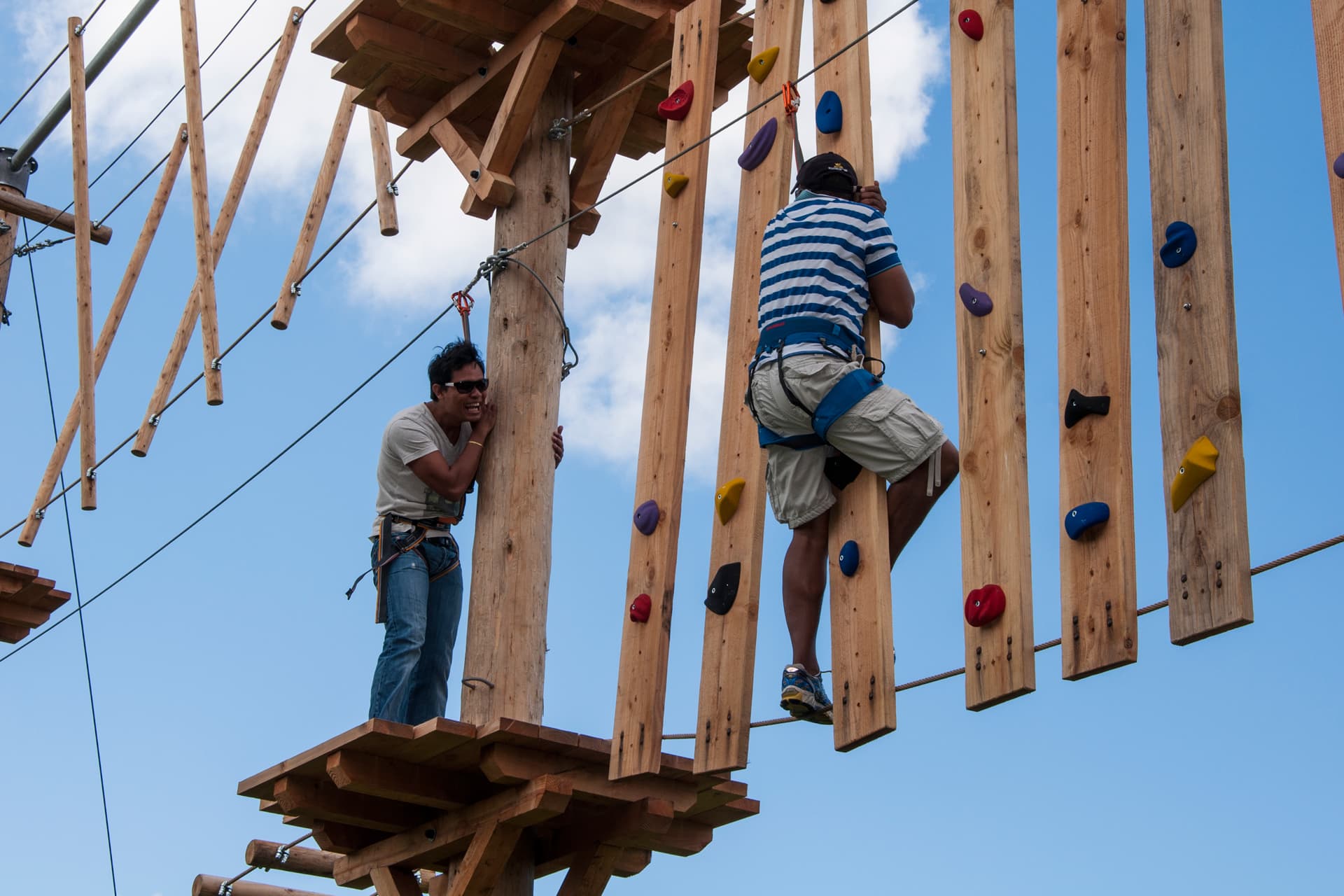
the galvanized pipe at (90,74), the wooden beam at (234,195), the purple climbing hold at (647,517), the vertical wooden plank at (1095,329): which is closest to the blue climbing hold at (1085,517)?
the vertical wooden plank at (1095,329)

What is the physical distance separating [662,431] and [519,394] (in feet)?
3.99

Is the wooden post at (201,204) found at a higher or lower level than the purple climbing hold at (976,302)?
higher

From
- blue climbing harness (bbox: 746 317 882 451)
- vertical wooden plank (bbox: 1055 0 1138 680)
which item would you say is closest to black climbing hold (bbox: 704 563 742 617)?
blue climbing harness (bbox: 746 317 882 451)

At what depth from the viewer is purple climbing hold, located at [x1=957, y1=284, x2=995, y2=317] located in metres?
4.80

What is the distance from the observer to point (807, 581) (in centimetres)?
519

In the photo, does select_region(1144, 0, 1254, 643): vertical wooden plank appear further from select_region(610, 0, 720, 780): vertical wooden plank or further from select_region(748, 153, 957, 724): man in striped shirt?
select_region(610, 0, 720, 780): vertical wooden plank

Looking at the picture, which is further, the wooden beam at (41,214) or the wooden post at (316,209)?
the wooden beam at (41,214)

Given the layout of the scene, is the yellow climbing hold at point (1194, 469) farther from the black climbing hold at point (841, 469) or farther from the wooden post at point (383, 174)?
the wooden post at point (383, 174)

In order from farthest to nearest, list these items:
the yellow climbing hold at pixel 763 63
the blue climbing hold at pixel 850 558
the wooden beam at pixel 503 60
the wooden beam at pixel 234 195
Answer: the wooden beam at pixel 234 195 < the wooden beam at pixel 503 60 < the yellow climbing hold at pixel 763 63 < the blue climbing hold at pixel 850 558

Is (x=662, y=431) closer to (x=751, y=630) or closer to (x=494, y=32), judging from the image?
(x=751, y=630)

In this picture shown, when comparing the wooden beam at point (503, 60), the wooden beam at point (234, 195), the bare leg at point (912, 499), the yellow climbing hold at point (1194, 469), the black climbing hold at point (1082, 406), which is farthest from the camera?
the wooden beam at point (234, 195)

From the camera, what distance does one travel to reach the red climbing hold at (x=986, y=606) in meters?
4.48

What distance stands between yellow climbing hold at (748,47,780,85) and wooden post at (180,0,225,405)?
3029mm

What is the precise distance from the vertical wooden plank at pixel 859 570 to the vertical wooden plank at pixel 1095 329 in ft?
2.01
